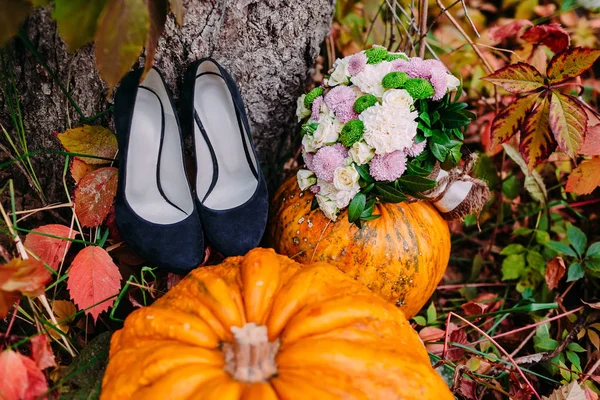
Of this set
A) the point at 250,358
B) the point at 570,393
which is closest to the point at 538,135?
the point at 570,393

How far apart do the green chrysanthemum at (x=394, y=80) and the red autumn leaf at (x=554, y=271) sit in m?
0.87

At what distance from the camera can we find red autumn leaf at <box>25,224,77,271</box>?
1.39 m

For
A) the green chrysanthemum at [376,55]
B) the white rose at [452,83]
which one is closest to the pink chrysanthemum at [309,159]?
the green chrysanthemum at [376,55]

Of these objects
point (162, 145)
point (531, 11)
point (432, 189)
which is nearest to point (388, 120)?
Result: point (432, 189)

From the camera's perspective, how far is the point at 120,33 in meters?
0.97

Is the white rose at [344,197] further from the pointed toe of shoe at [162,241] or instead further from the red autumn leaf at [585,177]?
the red autumn leaf at [585,177]

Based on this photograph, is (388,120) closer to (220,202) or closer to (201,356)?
(220,202)

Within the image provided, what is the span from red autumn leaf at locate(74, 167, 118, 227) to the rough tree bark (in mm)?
187

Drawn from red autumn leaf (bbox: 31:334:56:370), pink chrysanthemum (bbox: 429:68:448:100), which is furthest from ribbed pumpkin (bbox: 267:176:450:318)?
red autumn leaf (bbox: 31:334:56:370)

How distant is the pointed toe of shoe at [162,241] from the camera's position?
55.0 inches

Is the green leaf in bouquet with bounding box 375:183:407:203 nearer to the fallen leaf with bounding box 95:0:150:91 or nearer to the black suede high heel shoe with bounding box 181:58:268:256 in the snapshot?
the black suede high heel shoe with bounding box 181:58:268:256

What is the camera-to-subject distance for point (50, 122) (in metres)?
1.52

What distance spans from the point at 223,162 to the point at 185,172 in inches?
5.2

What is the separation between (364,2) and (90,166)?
121 cm
